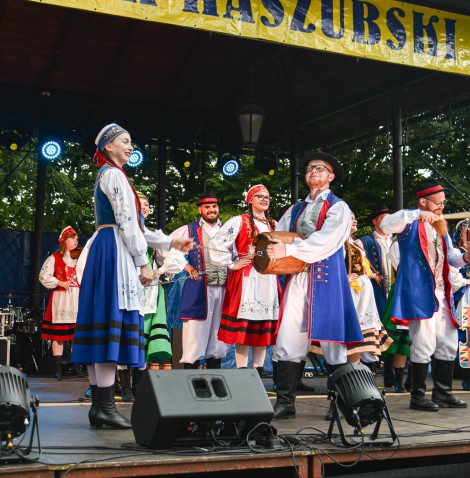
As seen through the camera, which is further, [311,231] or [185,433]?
[311,231]

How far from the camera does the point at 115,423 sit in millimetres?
4184

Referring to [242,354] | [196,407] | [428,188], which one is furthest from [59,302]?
[196,407]

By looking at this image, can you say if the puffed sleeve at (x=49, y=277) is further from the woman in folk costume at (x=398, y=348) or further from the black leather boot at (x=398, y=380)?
the black leather boot at (x=398, y=380)

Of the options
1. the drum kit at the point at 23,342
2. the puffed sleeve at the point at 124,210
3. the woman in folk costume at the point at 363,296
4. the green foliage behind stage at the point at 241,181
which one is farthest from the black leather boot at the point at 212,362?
the green foliage behind stage at the point at 241,181

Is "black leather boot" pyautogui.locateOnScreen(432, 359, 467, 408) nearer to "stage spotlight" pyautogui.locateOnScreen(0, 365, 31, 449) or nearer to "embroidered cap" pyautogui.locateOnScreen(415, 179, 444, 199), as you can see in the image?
"embroidered cap" pyautogui.locateOnScreen(415, 179, 444, 199)

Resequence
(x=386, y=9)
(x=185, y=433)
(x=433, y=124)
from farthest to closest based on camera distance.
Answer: (x=433, y=124)
(x=386, y=9)
(x=185, y=433)

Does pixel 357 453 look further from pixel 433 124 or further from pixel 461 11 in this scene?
pixel 433 124

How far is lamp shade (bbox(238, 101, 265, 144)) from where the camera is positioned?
32.2ft

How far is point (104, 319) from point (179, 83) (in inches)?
324

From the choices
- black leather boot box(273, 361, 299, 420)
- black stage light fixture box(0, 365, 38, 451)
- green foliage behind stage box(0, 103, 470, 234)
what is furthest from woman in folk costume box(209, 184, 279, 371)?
green foliage behind stage box(0, 103, 470, 234)

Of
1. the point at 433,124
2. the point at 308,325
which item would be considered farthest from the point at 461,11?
the point at 433,124

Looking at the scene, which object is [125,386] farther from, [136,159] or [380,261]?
[136,159]

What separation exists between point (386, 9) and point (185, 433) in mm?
5494

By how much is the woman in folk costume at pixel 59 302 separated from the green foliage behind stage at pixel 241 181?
4.97m
